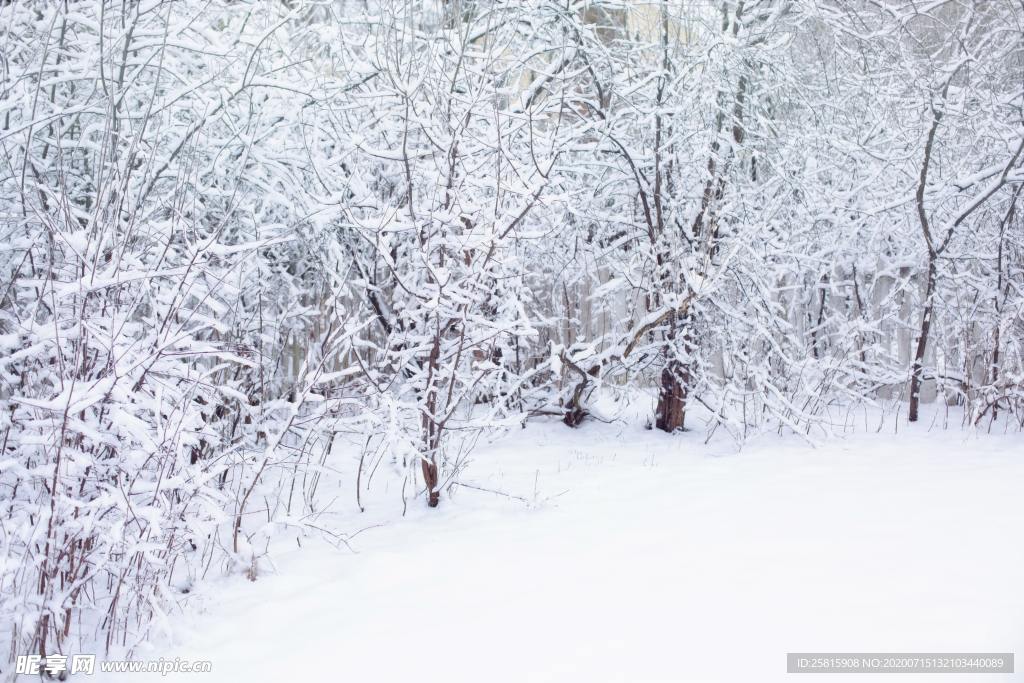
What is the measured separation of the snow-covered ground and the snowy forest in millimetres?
382

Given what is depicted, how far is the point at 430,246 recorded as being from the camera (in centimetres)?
379

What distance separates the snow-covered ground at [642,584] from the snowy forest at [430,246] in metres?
0.38

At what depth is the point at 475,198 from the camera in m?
4.03

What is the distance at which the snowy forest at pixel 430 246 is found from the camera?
2.80 meters

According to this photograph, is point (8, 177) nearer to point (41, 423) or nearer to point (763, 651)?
point (41, 423)

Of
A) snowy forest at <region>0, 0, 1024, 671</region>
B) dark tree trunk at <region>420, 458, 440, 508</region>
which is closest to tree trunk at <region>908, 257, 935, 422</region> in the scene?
snowy forest at <region>0, 0, 1024, 671</region>

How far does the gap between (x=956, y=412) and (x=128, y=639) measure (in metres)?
Answer: 6.65

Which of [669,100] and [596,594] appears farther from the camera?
[669,100]

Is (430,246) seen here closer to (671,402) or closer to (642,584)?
(642,584)

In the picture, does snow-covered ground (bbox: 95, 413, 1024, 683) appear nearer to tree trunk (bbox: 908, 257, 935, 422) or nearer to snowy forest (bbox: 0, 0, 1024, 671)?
snowy forest (bbox: 0, 0, 1024, 671)

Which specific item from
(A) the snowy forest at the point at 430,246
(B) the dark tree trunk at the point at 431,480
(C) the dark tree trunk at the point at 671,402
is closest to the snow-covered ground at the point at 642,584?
(B) the dark tree trunk at the point at 431,480

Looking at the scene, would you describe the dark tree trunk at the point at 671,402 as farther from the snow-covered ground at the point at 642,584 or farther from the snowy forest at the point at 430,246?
the snow-covered ground at the point at 642,584

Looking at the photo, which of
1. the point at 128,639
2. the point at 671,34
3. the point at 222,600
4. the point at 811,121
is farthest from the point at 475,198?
the point at 811,121

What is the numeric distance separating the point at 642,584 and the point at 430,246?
188 cm
